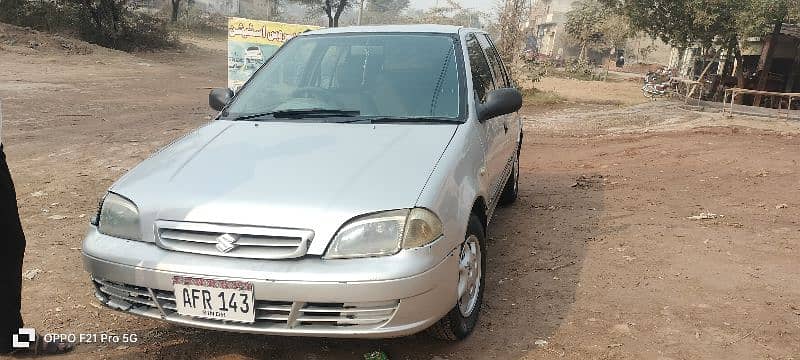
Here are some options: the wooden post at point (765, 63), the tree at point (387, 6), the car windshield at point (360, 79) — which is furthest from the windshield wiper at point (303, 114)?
the tree at point (387, 6)

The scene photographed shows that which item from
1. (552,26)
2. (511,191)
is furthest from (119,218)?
(552,26)

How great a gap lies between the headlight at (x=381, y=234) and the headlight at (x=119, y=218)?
35.2 inches

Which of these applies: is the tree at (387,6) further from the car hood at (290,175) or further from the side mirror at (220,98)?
the car hood at (290,175)

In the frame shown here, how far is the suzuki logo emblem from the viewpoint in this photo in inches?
94.3

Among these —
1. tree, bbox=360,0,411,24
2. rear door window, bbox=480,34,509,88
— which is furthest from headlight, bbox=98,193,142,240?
tree, bbox=360,0,411,24

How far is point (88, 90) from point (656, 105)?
13503mm

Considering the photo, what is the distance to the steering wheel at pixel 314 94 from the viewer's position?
11.8ft

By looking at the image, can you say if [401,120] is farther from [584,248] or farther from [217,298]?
[584,248]

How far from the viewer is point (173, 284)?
243 centimetres

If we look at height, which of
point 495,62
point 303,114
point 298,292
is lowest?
point 298,292

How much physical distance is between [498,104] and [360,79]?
0.86 metres

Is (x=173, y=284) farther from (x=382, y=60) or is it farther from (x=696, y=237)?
(x=696, y=237)

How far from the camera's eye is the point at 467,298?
9.98 ft

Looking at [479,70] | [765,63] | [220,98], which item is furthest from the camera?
[765,63]
